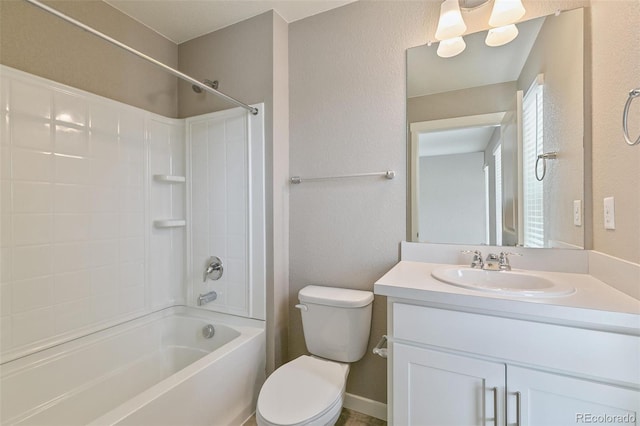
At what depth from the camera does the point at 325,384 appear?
1.34 meters

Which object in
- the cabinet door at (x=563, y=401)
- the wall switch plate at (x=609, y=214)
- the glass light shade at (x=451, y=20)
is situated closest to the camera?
the cabinet door at (x=563, y=401)

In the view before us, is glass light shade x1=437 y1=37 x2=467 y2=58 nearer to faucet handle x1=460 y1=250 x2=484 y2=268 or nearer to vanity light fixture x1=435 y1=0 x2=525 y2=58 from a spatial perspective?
vanity light fixture x1=435 y1=0 x2=525 y2=58

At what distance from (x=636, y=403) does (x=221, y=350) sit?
1.61 metres

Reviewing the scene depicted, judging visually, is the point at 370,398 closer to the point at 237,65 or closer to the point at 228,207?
the point at 228,207

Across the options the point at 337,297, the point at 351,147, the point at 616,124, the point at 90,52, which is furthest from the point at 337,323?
the point at 90,52

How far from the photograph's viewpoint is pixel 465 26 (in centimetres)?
146

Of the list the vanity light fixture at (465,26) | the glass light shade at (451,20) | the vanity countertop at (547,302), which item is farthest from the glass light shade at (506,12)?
the vanity countertop at (547,302)

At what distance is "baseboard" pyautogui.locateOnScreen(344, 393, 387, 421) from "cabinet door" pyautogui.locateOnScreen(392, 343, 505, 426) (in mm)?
656

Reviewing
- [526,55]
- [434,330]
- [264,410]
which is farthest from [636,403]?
[526,55]

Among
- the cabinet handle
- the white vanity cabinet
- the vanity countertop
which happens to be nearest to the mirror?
the vanity countertop

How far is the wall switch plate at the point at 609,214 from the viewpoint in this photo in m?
1.05

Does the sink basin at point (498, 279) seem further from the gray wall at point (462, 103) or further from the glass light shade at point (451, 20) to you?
the glass light shade at point (451, 20)

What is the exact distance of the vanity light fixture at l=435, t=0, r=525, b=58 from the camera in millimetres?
1351

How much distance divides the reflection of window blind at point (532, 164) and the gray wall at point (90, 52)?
2282 millimetres
